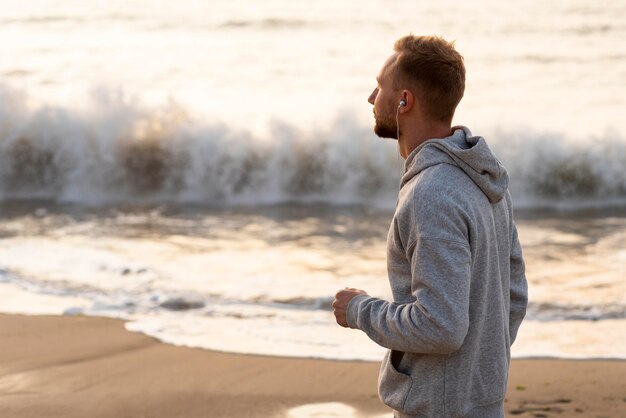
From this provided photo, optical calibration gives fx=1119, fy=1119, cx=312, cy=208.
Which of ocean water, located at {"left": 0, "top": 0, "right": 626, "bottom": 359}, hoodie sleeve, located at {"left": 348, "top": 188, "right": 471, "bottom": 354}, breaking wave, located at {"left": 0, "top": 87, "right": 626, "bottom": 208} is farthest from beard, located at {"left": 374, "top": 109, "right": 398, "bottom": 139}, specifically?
breaking wave, located at {"left": 0, "top": 87, "right": 626, "bottom": 208}

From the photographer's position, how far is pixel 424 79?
8.48 ft

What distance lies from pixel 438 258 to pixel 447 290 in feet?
0.24

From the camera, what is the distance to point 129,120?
14148 millimetres

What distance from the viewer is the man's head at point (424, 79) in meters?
2.57

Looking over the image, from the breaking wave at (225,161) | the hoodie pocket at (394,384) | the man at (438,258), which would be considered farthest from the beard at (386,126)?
the breaking wave at (225,161)

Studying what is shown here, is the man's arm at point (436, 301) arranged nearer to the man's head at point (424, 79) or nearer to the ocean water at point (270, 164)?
the man's head at point (424, 79)

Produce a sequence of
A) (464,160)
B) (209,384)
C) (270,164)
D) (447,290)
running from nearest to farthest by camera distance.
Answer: (447,290), (464,160), (209,384), (270,164)

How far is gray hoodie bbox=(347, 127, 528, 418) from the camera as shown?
98.5 inches

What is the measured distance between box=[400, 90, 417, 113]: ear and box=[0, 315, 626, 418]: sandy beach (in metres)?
2.72

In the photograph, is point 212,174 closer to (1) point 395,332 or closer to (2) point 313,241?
(2) point 313,241

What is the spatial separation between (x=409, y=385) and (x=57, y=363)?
3524mm

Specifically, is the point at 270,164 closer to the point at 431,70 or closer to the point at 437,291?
the point at 431,70

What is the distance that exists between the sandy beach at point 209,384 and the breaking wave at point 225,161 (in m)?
6.10

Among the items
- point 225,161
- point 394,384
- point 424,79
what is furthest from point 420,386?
point 225,161
